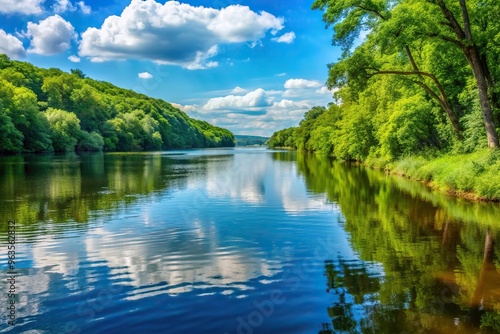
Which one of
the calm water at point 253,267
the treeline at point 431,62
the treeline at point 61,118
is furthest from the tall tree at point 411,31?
the treeline at point 61,118

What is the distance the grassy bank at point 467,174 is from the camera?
64.7 feet

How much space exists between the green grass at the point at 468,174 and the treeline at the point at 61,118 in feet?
208

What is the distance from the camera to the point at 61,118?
87.4 m

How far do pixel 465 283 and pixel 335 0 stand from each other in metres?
20.0

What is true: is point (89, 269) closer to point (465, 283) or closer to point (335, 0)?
point (465, 283)

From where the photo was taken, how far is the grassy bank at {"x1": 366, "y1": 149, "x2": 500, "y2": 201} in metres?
19.7

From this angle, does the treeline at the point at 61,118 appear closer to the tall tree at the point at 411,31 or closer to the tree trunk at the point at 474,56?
the tall tree at the point at 411,31

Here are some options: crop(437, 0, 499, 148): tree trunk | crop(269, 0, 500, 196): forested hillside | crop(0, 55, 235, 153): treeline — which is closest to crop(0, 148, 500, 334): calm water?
crop(437, 0, 499, 148): tree trunk

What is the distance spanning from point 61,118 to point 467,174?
271 feet

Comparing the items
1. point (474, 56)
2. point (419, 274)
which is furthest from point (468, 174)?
point (419, 274)

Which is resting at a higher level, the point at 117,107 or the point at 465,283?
the point at 117,107

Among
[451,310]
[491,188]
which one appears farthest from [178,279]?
[491,188]

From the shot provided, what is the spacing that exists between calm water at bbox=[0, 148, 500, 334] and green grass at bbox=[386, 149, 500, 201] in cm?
126

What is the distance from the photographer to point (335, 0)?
2481 centimetres
